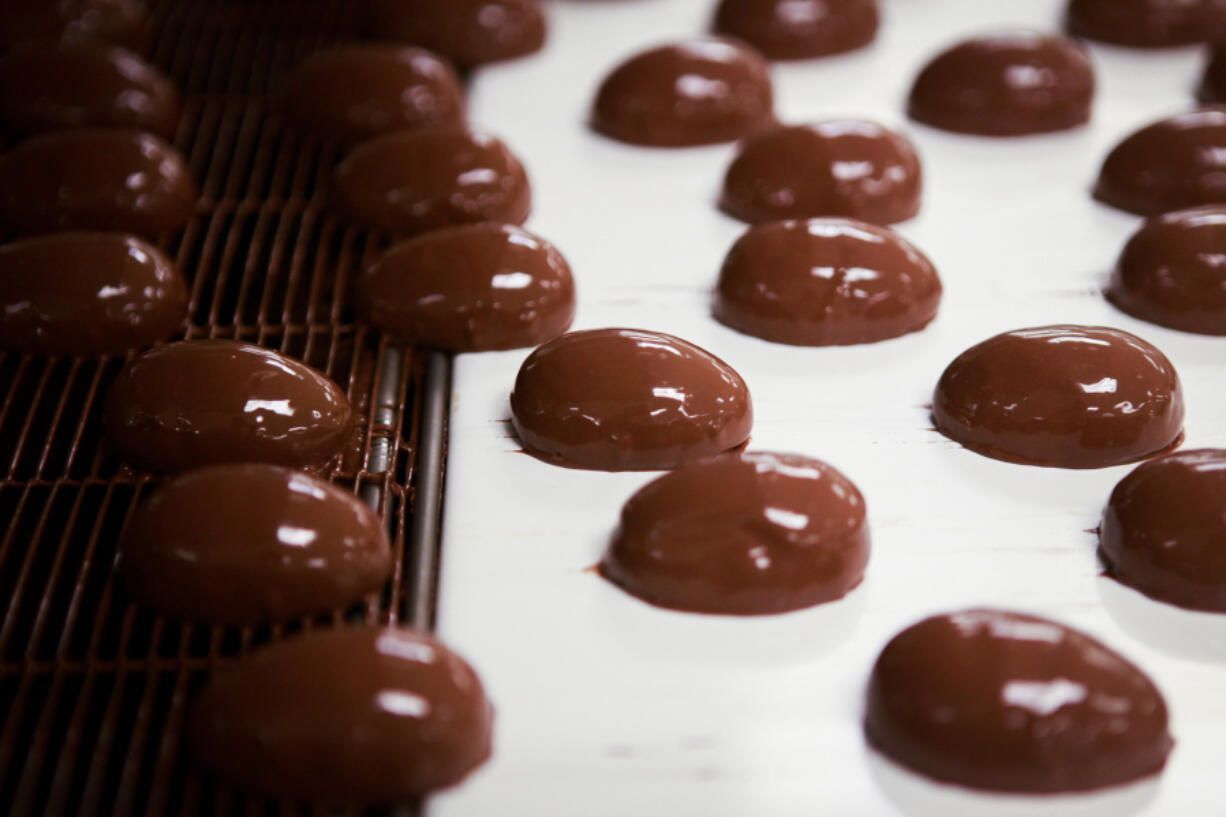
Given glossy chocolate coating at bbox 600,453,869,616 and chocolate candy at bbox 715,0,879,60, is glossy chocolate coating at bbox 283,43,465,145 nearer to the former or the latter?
chocolate candy at bbox 715,0,879,60

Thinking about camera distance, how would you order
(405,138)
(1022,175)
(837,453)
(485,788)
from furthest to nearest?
(1022,175), (405,138), (837,453), (485,788)

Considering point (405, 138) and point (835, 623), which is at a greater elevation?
point (405, 138)

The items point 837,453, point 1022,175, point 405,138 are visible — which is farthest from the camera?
point 1022,175

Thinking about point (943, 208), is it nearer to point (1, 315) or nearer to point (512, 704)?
point (512, 704)

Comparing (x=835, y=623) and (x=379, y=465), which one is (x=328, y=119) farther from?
(x=835, y=623)

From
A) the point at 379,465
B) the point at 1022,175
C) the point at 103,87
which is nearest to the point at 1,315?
the point at 379,465

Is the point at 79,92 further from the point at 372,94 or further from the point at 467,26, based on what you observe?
the point at 467,26

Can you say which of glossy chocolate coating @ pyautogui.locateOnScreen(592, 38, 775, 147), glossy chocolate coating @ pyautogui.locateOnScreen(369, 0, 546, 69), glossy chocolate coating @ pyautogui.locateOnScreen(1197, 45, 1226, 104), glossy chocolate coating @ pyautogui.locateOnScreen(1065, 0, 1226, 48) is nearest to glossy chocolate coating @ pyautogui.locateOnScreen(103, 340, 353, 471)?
glossy chocolate coating @ pyautogui.locateOnScreen(592, 38, 775, 147)

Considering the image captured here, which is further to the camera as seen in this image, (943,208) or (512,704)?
(943,208)
